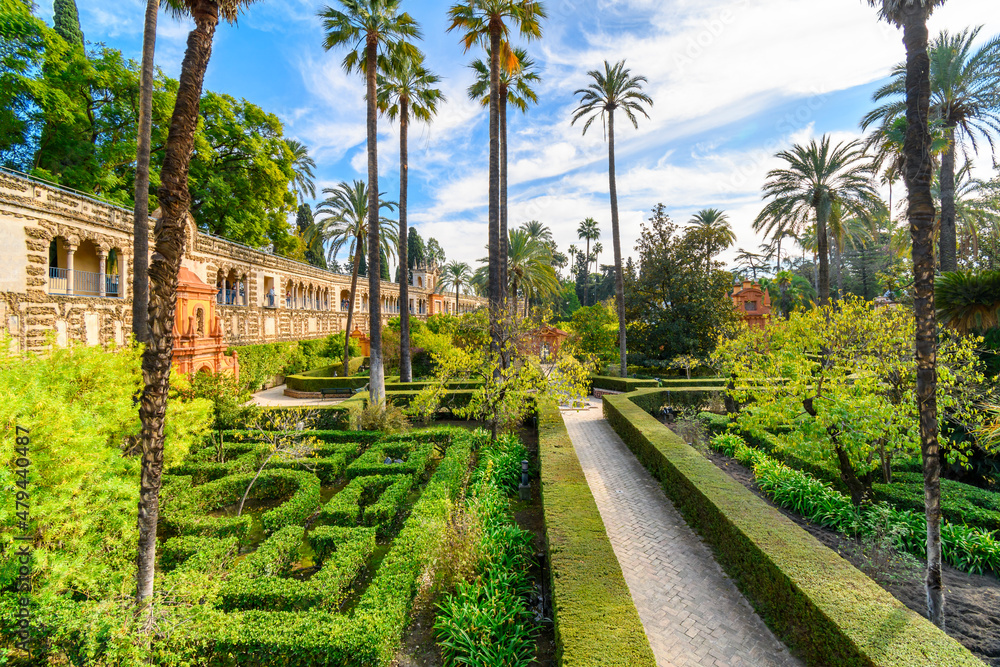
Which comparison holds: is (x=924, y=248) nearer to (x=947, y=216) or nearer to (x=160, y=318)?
(x=160, y=318)

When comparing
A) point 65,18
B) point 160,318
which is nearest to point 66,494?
point 160,318

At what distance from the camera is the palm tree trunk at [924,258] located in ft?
17.0

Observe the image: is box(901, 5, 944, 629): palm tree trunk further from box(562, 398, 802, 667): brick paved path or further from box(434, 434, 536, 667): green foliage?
box(434, 434, 536, 667): green foliage

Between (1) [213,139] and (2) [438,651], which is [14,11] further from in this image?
(2) [438,651]

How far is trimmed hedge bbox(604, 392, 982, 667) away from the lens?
400 cm

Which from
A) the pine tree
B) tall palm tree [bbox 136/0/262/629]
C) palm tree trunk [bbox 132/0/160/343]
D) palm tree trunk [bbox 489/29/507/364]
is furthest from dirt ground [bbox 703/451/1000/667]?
the pine tree

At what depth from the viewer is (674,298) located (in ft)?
82.8

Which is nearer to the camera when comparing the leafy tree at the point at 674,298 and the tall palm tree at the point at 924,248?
the tall palm tree at the point at 924,248

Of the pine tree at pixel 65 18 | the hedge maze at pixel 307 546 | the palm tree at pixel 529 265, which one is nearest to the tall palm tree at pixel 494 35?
→ the hedge maze at pixel 307 546

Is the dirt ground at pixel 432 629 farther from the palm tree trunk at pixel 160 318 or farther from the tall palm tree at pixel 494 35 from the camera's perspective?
the tall palm tree at pixel 494 35

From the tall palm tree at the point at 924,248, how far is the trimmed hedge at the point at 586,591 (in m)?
3.97

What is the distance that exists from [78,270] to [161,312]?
16.7m

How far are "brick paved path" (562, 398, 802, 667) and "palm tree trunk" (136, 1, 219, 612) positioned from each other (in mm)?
5849

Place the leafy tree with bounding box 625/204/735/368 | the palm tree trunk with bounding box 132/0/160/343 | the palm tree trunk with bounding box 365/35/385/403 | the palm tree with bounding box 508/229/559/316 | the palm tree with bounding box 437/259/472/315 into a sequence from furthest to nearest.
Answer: the palm tree with bounding box 437/259/472/315 → the palm tree with bounding box 508/229/559/316 → the leafy tree with bounding box 625/204/735/368 → the palm tree trunk with bounding box 365/35/385/403 → the palm tree trunk with bounding box 132/0/160/343
